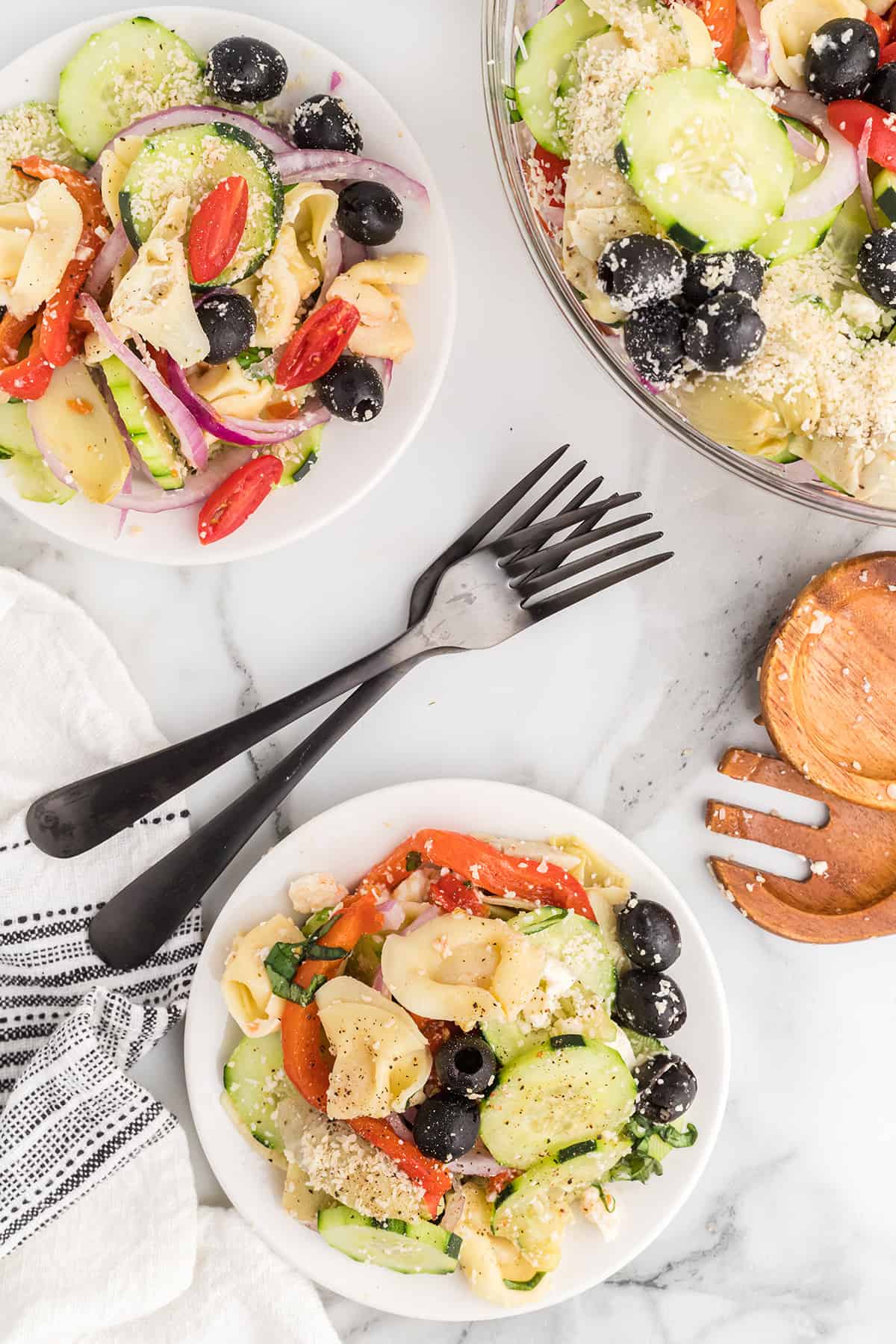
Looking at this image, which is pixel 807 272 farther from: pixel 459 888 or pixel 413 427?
pixel 459 888

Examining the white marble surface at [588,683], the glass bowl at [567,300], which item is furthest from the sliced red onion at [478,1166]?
the glass bowl at [567,300]

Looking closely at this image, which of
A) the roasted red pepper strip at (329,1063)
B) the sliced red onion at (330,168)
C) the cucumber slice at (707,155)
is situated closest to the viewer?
the cucumber slice at (707,155)

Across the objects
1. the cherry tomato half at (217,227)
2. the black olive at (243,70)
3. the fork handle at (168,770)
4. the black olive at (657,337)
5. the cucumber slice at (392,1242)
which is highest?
the black olive at (243,70)

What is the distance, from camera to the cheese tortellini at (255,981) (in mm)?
1478

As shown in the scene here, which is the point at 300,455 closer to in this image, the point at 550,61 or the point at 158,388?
the point at 158,388

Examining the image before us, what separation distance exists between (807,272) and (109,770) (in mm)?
1085

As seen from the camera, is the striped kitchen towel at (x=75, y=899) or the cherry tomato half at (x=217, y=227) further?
the striped kitchen towel at (x=75, y=899)

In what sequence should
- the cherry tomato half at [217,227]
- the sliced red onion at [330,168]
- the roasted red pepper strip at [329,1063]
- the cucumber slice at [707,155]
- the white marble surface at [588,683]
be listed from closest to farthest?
the cucumber slice at [707,155] < the cherry tomato half at [217,227] < the sliced red onion at [330,168] < the roasted red pepper strip at [329,1063] < the white marble surface at [588,683]

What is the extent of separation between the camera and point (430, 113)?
4.94 ft

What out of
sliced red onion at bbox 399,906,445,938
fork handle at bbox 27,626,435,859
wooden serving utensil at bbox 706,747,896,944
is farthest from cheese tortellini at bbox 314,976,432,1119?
wooden serving utensil at bbox 706,747,896,944

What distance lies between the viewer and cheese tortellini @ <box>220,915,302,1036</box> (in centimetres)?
148

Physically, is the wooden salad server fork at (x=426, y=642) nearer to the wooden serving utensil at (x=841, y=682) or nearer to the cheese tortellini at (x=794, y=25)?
the wooden serving utensil at (x=841, y=682)

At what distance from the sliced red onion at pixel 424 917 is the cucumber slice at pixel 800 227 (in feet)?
3.03

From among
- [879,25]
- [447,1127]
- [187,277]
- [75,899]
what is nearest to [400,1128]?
[447,1127]
